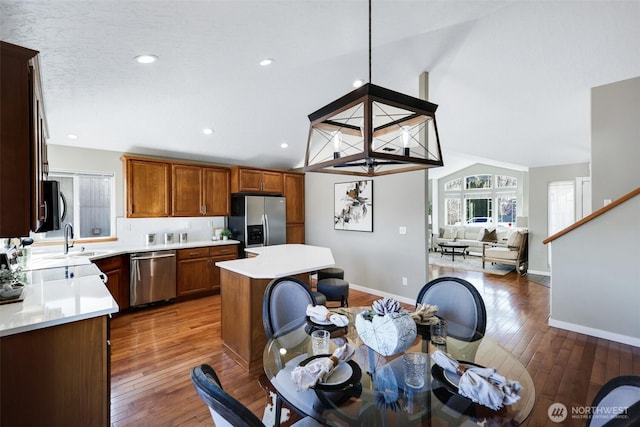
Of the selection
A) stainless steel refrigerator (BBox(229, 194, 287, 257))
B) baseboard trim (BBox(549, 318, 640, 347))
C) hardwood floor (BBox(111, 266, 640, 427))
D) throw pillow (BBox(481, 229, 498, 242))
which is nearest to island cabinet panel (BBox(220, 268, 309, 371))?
hardwood floor (BBox(111, 266, 640, 427))

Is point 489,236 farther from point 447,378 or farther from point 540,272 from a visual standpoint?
point 447,378

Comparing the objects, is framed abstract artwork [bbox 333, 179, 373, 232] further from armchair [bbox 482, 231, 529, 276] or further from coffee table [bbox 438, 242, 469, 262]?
coffee table [bbox 438, 242, 469, 262]

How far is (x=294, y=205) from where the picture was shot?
596cm

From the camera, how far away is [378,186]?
15.6 feet

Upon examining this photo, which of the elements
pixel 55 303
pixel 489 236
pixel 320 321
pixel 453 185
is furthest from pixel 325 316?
pixel 453 185

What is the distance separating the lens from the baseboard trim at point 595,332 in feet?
9.76

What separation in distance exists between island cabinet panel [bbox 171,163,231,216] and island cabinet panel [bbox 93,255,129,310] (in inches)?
39.5

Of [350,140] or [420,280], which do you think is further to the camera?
[350,140]

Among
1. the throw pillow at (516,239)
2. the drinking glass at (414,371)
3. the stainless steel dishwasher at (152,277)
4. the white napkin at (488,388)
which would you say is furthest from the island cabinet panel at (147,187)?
the throw pillow at (516,239)

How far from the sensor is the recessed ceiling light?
7.55ft

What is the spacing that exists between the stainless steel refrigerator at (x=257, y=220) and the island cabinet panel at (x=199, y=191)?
0.84 feet

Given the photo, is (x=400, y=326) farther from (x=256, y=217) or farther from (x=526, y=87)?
(x=256, y=217)

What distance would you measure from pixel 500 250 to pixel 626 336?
146 inches

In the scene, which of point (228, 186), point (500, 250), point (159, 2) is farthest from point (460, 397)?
point (500, 250)
